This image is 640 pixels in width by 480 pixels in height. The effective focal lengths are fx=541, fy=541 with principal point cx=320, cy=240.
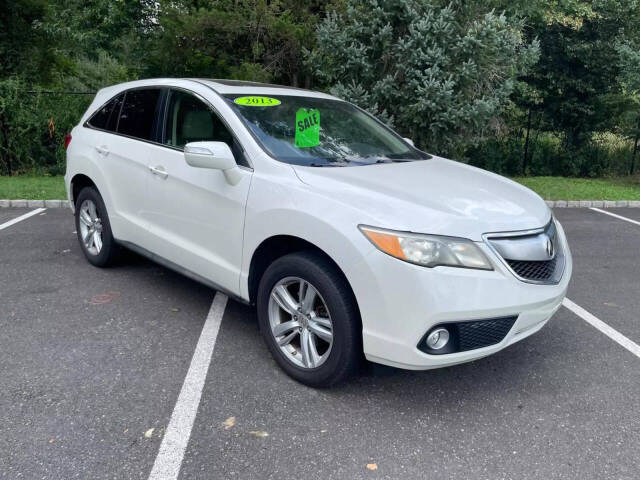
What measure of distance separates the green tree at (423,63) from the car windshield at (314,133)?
4.94 m

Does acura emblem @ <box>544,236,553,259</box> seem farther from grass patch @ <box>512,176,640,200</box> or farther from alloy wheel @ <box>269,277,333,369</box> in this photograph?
grass patch @ <box>512,176,640,200</box>

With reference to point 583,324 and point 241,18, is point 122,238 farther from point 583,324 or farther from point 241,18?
point 241,18

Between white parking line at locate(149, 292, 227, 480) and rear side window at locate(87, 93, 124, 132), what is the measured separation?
6.56 feet

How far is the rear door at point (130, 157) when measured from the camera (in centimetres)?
419

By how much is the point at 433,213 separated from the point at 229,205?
51.4 inches

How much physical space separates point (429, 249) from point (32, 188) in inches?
340

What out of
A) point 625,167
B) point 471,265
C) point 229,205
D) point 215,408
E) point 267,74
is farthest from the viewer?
point 625,167

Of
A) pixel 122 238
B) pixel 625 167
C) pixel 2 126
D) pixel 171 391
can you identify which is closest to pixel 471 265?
pixel 171 391

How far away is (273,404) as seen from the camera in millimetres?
2941

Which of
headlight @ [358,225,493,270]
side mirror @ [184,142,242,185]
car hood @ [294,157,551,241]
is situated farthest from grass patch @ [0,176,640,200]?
headlight @ [358,225,493,270]

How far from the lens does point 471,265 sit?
2658 mm

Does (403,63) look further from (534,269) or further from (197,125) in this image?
(534,269)

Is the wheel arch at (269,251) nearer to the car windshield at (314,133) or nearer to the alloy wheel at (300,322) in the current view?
the alloy wheel at (300,322)

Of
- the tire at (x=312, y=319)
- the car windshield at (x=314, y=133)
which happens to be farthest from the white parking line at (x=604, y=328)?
the tire at (x=312, y=319)
